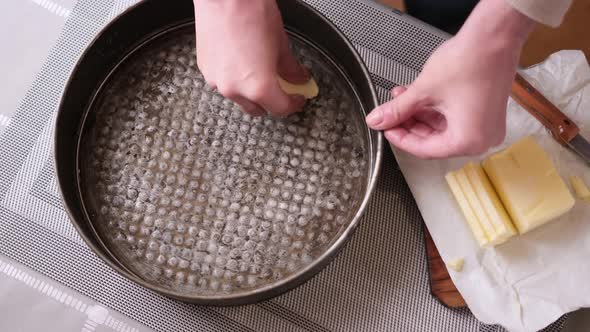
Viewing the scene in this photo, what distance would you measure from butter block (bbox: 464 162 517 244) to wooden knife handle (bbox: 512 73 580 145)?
0.09 metres

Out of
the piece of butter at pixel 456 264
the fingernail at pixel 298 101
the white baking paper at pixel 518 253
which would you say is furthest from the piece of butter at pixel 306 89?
the piece of butter at pixel 456 264

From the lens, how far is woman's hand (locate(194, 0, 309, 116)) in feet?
1.43

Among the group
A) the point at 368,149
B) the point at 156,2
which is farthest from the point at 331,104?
the point at 156,2

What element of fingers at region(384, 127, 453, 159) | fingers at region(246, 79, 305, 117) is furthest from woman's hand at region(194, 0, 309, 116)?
fingers at region(384, 127, 453, 159)

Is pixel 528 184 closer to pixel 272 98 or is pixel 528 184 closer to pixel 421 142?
pixel 421 142

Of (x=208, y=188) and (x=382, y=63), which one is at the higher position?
(x=382, y=63)

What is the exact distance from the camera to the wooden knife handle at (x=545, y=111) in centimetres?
53

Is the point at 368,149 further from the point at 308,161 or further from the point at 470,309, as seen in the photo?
the point at 470,309

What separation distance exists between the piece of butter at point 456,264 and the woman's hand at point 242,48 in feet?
0.75

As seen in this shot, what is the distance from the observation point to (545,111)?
54 centimetres

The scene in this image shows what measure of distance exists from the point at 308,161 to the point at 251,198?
66 millimetres

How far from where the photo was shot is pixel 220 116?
53cm

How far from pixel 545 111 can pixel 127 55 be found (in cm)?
43

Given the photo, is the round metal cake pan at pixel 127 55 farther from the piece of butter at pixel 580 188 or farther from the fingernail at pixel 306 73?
the piece of butter at pixel 580 188
